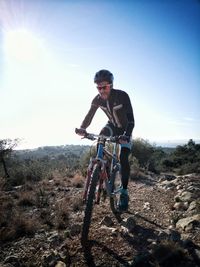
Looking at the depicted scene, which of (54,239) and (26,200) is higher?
(54,239)

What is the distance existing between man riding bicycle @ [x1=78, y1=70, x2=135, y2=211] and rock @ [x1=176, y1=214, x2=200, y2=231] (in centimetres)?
104

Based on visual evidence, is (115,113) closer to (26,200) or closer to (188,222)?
(188,222)

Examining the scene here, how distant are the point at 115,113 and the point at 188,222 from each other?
2.50 meters

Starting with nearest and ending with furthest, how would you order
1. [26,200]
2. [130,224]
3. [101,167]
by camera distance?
[101,167]
[130,224]
[26,200]

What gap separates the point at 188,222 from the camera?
4262 mm

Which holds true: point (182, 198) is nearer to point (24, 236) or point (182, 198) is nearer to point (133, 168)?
point (24, 236)

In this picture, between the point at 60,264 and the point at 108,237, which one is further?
the point at 108,237

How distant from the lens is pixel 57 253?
3363mm

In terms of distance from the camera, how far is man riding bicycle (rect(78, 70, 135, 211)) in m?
4.53

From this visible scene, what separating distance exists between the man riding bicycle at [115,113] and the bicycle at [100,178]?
0.78 feet

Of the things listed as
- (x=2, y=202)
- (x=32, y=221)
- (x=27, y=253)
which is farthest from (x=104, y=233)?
(x=2, y=202)

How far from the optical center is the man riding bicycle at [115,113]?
453 centimetres

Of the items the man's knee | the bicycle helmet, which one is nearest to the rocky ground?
the man's knee

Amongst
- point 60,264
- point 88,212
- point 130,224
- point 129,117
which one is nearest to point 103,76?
point 129,117
